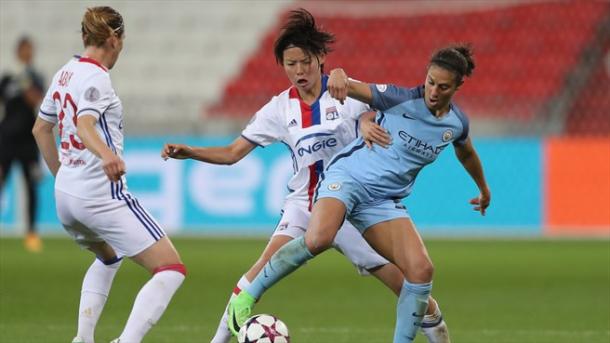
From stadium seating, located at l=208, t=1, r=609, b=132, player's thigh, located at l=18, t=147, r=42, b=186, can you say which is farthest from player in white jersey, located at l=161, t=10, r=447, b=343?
stadium seating, located at l=208, t=1, r=609, b=132

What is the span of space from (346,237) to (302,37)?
1209mm

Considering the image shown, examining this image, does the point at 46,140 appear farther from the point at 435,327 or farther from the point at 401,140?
the point at 435,327

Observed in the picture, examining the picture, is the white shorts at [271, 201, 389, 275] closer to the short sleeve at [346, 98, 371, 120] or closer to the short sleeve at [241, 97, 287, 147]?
the short sleeve at [241, 97, 287, 147]

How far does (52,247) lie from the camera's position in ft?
49.7

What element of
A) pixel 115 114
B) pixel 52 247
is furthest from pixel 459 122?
pixel 52 247

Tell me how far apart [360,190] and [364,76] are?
505 inches

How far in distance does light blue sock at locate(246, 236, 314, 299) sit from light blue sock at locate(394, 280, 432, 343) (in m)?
0.56

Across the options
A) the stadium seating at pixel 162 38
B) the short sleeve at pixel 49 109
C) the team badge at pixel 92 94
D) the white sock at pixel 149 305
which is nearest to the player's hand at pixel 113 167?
the team badge at pixel 92 94

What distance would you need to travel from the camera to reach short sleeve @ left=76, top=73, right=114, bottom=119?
20.2 feet

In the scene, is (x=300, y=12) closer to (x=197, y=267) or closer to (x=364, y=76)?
(x=197, y=267)

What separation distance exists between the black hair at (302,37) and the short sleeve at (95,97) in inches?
46.7

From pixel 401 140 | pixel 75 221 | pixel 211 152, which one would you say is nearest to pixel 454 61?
pixel 401 140

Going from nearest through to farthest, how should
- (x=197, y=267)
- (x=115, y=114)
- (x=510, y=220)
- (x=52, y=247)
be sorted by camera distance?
(x=115, y=114) → (x=197, y=267) → (x=52, y=247) → (x=510, y=220)

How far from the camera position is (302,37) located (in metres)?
6.93
